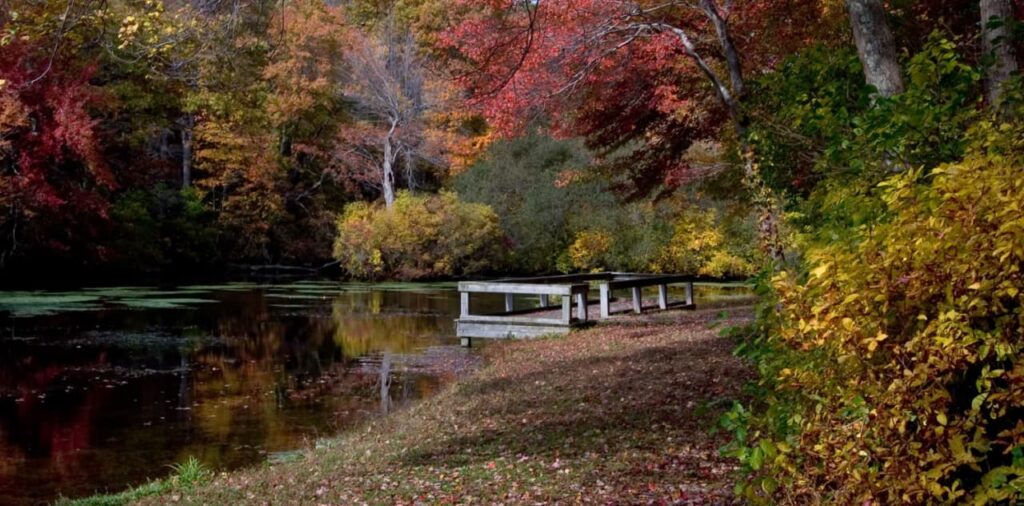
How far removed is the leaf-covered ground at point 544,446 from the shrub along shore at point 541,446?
14 mm

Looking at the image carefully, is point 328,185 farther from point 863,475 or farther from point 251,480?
point 863,475

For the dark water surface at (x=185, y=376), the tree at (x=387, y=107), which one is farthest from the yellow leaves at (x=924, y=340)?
the tree at (x=387, y=107)

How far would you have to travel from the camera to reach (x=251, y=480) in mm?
7270

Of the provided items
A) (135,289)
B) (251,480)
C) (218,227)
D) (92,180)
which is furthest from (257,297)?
(251,480)

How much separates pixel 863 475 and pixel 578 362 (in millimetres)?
8973

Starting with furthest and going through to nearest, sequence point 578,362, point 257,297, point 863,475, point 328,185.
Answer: point 328,185, point 257,297, point 578,362, point 863,475

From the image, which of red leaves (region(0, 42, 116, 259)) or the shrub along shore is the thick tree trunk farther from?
red leaves (region(0, 42, 116, 259))

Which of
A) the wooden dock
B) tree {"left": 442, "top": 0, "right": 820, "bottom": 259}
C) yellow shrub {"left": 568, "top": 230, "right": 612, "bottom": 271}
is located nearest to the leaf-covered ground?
tree {"left": 442, "top": 0, "right": 820, "bottom": 259}

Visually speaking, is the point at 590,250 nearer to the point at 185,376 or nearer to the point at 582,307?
the point at 582,307

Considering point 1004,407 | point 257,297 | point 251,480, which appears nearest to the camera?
point 1004,407

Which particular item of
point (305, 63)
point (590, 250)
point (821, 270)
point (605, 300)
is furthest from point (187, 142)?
point (821, 270)

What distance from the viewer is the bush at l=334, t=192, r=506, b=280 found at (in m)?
33.8

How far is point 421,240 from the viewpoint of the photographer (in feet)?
111

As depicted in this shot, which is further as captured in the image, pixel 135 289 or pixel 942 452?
pixel 135 289
